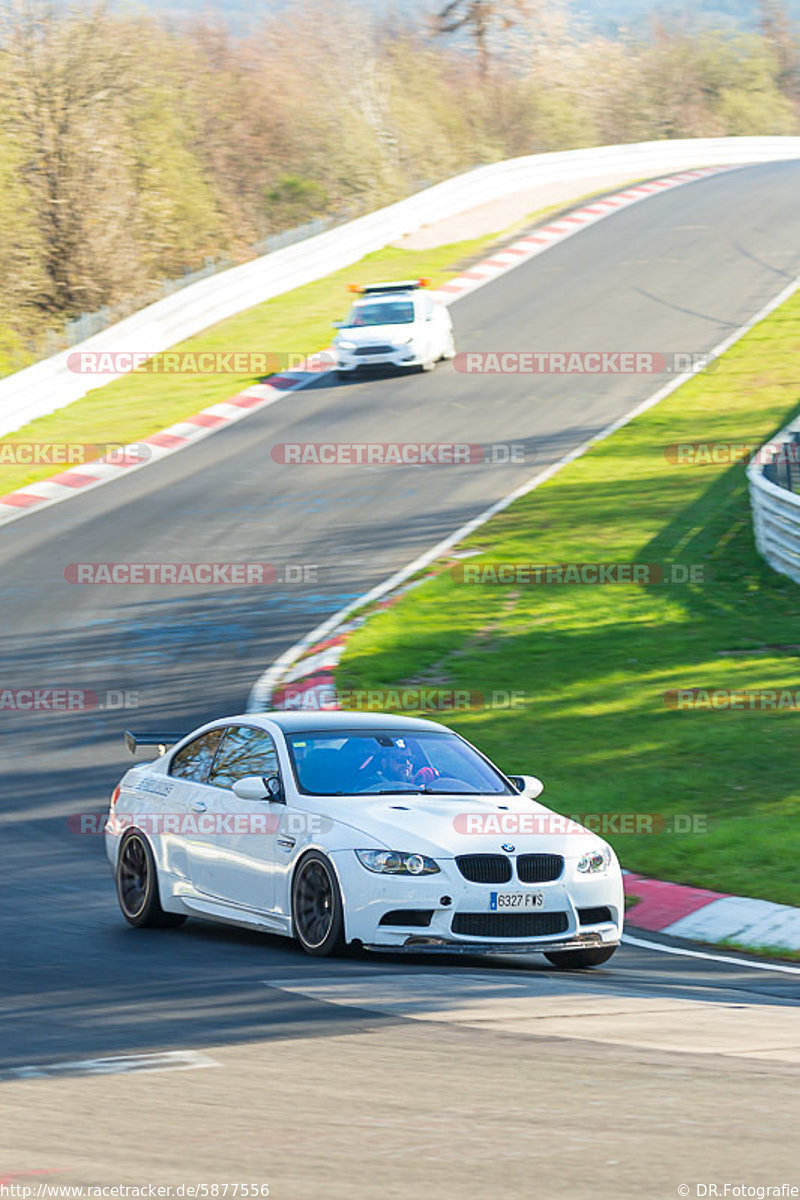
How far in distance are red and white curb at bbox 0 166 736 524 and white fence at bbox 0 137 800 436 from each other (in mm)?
3023

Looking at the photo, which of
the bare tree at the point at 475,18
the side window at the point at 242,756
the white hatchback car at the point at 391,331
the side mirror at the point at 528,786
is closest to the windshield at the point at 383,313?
the white hatchback car at the point at 391,331

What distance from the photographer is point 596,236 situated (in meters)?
46.1

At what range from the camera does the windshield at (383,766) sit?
989 cm

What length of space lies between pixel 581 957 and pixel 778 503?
12243mm

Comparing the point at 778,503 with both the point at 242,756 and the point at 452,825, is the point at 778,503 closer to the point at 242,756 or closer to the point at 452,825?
the point at 242,756

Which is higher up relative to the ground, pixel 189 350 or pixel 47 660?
pixel 189 350

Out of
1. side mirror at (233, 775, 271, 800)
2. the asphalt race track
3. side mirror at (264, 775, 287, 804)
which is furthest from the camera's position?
side mirror at (264, 775, 287, 804)

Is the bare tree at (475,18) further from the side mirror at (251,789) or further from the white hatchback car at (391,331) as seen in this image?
the side mirror at (251,789)

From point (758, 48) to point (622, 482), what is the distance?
227 ft

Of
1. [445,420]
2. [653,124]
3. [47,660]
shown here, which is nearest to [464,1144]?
[47,660]

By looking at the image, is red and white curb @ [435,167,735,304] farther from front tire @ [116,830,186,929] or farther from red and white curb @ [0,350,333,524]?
front tire @ [116,830,186,929]

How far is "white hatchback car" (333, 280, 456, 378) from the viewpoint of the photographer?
3278 cm

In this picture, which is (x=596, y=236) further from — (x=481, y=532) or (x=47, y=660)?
(x=47, y=660)

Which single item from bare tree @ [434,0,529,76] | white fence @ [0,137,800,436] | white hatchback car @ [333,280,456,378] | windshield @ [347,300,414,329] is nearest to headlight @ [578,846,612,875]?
white fence @ [0,137,800,436]
